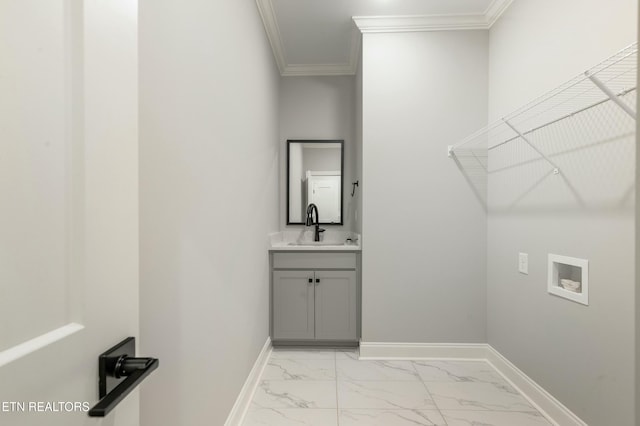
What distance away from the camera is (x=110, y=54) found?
0.52 m

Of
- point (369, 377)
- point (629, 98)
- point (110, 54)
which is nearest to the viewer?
point (110, 54)

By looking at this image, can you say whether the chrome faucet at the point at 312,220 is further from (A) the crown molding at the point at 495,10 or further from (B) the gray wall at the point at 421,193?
(A) the crown molding at the point at 495,10

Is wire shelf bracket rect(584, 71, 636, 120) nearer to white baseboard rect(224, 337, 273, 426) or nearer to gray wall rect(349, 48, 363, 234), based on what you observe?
gray wall rect(349, 48, 363, 234)

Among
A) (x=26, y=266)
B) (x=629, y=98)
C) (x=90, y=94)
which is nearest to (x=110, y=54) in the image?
(x=90, y=94)

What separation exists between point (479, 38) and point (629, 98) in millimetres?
1491

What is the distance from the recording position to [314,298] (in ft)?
8.70

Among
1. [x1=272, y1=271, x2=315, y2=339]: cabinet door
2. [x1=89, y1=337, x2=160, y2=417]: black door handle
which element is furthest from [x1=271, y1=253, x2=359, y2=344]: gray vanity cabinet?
[x1=89, y1=337, x2=160, y2=417]: black door handle

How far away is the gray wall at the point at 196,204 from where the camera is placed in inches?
34.2

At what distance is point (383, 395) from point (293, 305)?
1.04 metres

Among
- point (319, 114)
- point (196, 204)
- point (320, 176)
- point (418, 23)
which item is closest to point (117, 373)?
point (196, 204)

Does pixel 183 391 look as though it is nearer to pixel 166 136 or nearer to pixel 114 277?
pixel 114 277

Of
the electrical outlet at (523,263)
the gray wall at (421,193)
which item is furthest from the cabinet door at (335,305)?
the electrical outlet at (523,263)

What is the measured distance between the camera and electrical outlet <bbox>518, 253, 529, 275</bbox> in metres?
1.96

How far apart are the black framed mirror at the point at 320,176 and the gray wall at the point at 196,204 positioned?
3.81ft
